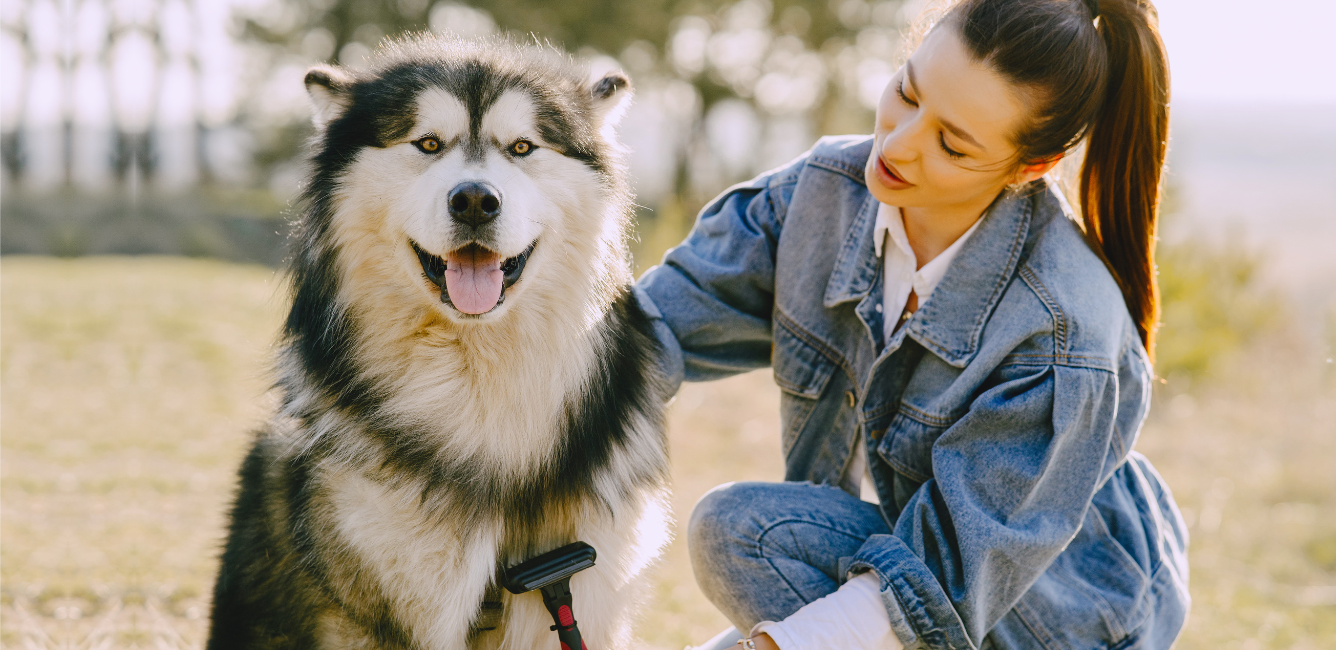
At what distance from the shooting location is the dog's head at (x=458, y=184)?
76.6 inches

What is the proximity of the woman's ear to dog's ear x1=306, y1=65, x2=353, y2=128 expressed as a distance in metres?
1.70

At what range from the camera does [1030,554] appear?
6.23ft

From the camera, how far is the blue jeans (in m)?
2.18

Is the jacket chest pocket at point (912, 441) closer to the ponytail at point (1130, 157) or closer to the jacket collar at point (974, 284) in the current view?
the jacket collar at point (974, 284)

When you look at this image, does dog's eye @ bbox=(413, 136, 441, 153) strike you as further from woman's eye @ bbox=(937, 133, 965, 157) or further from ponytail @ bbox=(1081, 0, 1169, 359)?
ponytail @ bbox=(1081, 0, 1169, 359)

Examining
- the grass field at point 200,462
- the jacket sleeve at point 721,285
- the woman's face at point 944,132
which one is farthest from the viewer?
the grass field at point 200,462

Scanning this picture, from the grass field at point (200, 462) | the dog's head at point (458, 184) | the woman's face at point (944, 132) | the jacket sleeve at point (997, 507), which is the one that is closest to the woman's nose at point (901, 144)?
the woman's face at point (944, 132)

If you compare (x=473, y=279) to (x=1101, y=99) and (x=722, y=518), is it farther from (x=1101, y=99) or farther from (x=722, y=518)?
(x=1101, y=99)

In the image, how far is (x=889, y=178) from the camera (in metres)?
2.11

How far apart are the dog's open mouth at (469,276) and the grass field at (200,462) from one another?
19.2 inches

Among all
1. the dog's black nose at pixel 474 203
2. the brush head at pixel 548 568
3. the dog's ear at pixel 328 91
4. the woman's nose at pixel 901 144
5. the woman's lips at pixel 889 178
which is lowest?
the brush head at pixel 548 568

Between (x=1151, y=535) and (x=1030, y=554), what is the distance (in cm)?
64

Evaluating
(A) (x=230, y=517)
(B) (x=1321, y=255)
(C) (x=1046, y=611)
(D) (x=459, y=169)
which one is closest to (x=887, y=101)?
(D) (x=459, y=169)

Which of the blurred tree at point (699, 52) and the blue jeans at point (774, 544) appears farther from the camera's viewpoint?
the blurred tree at point (699, 52)
